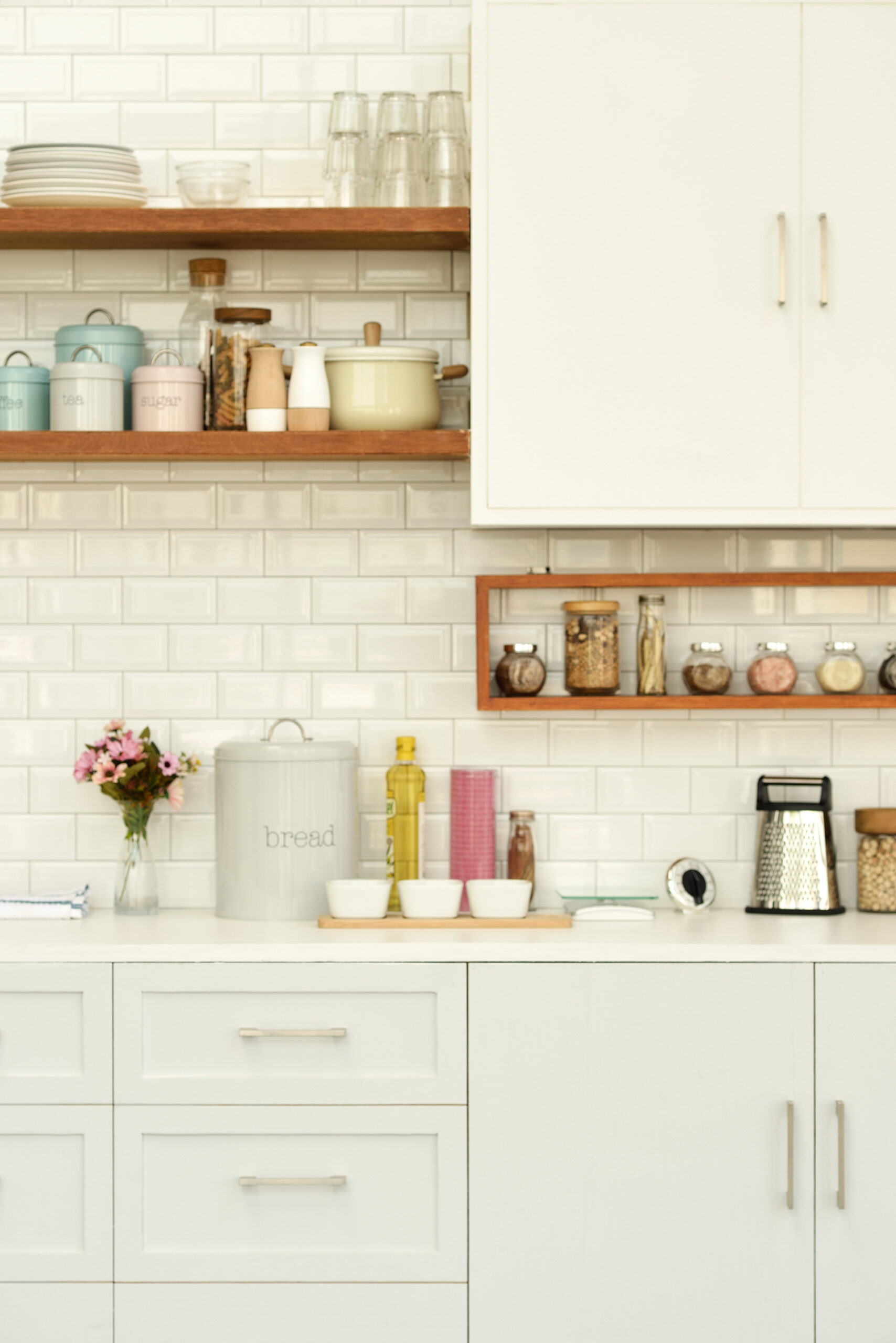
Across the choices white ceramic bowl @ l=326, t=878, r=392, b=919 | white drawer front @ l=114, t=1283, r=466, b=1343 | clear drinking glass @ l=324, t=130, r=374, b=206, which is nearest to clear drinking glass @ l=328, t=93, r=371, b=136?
clear drinking glass @ l=324, t=130, r=374, b=206

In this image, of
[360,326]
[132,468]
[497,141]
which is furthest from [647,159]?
[132,468]

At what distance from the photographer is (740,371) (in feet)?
9.63

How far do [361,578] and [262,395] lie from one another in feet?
1.56

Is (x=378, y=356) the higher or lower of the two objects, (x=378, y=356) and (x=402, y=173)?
the lower

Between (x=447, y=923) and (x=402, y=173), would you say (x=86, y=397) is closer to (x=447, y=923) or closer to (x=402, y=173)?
(x=402, y=173)

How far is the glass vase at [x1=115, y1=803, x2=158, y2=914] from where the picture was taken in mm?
3176

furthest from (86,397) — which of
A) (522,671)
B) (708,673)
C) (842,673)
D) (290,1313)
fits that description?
(290,1313)

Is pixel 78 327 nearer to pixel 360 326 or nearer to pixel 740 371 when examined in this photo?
pixel 360 326

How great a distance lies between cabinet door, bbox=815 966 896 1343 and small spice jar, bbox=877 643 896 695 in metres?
0.72

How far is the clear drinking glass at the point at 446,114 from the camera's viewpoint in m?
3.10

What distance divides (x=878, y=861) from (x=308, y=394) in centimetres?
153

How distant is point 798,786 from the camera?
3250 mm

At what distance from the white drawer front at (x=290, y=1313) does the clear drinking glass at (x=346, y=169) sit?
211cm

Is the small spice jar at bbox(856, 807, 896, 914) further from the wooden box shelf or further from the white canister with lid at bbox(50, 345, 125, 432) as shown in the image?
the white canister with lid at bbox(50, 345, 125, 432)
